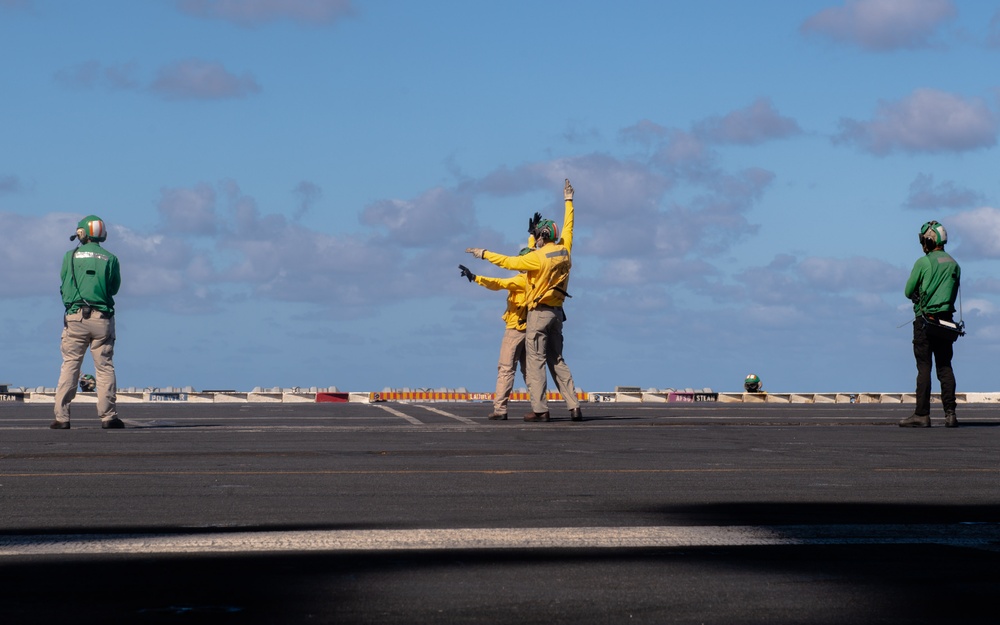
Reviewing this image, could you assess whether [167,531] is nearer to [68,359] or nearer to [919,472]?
[919,472]

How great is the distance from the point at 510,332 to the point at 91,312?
5.49 metres

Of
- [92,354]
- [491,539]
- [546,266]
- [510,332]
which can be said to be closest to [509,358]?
[510,332]

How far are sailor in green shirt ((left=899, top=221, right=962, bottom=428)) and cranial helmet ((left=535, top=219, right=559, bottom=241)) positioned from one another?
4498mm

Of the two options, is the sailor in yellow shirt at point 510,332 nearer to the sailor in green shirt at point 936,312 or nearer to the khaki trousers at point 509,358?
the khaki trousers at point 509,358

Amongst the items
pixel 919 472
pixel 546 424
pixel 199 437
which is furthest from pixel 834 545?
pixel 546 424

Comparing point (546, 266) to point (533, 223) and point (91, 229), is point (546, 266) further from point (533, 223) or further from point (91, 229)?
point (91, 229)

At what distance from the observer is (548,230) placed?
1747cm

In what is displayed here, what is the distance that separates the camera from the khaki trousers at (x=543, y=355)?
56.9ft

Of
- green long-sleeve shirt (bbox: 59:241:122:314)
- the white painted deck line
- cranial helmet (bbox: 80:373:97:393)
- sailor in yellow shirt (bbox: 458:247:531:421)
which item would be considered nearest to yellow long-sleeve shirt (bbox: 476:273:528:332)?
sailor in yellow shirt (bbox: 458:247:531:421)

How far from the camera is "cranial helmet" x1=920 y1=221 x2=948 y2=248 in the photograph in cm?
1664

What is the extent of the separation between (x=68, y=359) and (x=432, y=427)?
4.35 m

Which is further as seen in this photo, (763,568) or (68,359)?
(68,359)

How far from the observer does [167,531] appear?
6.34 meters

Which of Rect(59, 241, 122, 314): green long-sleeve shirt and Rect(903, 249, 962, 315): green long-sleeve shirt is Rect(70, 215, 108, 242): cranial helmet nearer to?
Rect(59, 241, 122, 314): green long-sleeve shirt
